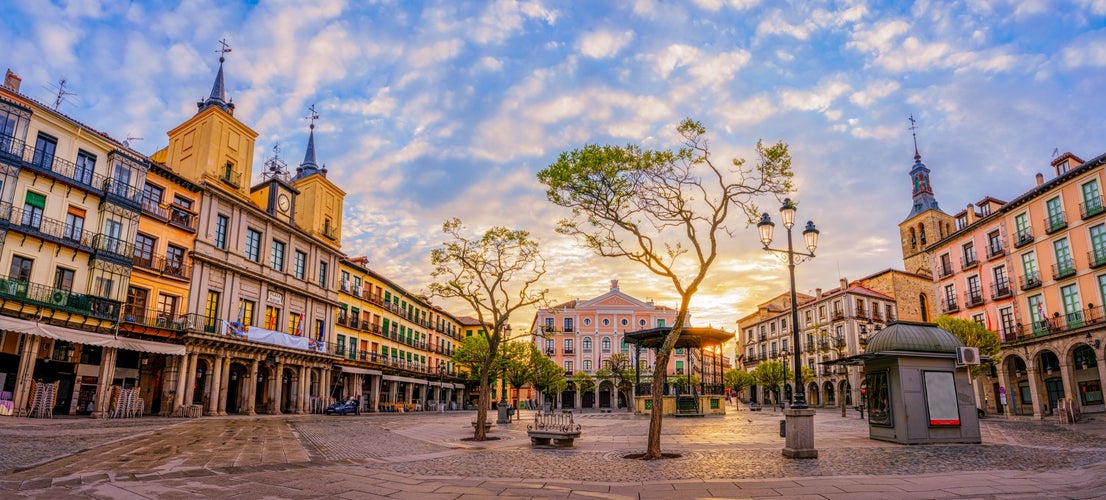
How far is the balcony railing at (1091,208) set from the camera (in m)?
30.0

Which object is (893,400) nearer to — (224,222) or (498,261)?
(498,261)

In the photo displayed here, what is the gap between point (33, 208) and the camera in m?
24.1

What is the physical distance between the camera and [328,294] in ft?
142

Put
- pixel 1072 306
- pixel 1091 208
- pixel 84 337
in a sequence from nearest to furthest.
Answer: pixel 84 337
pixel 1091 208
pixel 1072 306

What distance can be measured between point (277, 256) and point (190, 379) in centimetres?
1023

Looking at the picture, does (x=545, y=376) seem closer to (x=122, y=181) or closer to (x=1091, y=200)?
(x=122, y=181)

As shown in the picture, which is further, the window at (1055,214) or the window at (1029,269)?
the window at (1029,269)

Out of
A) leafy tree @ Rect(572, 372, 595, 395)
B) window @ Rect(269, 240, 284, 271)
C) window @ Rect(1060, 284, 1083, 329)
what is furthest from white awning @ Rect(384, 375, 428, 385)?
window @ Rect(1060, 284, 1083, 329)

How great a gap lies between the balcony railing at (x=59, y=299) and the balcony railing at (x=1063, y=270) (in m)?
47.8

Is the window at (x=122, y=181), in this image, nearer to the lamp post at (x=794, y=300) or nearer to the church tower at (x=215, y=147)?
the church tower at (x=215, y=147)

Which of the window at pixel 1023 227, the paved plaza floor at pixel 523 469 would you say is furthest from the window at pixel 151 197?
the window at pixel 1023 227

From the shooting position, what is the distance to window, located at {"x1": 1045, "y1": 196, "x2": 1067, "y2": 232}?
32.5 meters

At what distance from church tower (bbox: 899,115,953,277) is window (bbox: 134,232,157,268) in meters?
66.4

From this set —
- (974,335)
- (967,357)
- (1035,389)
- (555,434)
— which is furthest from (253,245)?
(1035,389)
